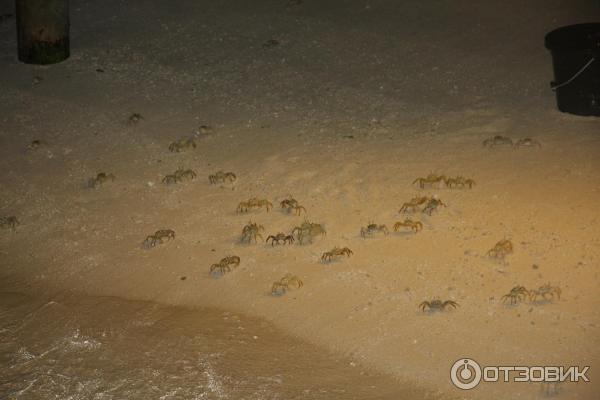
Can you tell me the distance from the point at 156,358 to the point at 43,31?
22.1 feet

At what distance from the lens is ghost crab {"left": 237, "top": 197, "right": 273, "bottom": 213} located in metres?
8.07

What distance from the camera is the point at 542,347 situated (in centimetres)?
588

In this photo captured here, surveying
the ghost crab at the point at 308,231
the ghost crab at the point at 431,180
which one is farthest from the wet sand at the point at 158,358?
the ghost crab at the point at 431,180

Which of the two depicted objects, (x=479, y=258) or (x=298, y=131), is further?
(x=298, y=131)

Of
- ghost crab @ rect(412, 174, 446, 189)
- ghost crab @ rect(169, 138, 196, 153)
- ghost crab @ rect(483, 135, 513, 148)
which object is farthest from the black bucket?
ghost crab @ rect(169, 138, 196, 153)

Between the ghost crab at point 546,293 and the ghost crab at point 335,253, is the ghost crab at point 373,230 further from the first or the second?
the ghost crab at point 546,293

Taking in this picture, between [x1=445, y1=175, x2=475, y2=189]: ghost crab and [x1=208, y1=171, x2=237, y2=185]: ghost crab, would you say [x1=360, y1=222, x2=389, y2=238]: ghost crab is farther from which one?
[x1=208, y1=171, x2=237, y2=185]: ghost crab

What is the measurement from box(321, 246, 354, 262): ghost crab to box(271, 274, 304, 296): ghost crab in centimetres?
39

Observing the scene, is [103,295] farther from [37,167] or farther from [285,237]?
[37,167]

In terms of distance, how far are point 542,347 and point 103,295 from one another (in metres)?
3.58

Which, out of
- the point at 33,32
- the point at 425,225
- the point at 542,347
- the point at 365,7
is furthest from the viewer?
the point at 365,7

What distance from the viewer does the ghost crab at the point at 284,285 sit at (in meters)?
6.83

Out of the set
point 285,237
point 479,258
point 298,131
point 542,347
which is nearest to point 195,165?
point 298,131

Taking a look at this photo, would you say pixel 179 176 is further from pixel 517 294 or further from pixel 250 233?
pixel 517 294
